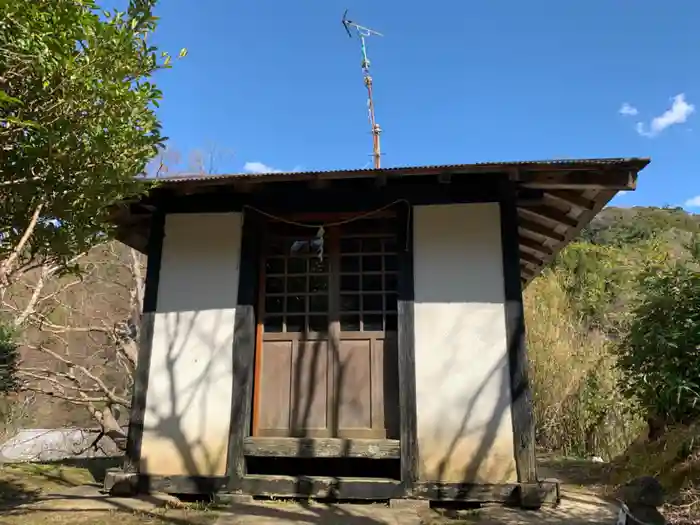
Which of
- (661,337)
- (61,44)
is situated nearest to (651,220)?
(661,337)

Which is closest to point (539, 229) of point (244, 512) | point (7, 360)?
point (244, 512)

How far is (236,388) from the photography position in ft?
15.3

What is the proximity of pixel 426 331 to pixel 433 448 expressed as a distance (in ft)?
3.19

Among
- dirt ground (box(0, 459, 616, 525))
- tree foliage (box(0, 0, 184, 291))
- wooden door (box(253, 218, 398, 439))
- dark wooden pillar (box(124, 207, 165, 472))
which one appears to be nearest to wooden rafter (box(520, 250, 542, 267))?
wooden door (box(253, 218, 398, 439))

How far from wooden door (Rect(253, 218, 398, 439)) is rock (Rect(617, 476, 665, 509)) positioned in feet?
8.22

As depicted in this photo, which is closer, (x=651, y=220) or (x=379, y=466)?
(x=379, y=466)

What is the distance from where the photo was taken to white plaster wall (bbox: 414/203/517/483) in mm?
4336

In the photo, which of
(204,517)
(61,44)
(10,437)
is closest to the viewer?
(61,44)

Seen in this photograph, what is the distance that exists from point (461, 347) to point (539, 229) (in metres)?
2.58

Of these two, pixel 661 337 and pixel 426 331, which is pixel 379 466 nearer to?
pixel 426 331

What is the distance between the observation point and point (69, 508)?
411cm

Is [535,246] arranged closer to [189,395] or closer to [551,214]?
[551,214]

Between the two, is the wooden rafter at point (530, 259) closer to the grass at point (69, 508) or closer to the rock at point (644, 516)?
the grass at point (69, 508)

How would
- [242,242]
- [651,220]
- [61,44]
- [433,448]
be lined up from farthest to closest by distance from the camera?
1. [651,220]
2. [242,242]
3. [433,448]
4. [61,44]
